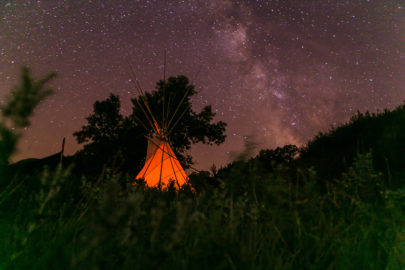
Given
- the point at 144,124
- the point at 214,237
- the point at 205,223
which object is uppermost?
the point at 144,124

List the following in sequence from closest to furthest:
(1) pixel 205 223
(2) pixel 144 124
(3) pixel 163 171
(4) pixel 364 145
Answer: (1) pixel 205 223 → (4) pixel 364 145 → (3) pixel 163 171 → (2) pixel 144 124

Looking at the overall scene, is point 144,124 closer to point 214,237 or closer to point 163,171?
point 163,171

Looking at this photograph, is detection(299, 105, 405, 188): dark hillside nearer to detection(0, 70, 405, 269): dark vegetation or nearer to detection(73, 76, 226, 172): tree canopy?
detection(0, 70, 405, 269): dark vegetation

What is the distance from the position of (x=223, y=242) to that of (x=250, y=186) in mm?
735

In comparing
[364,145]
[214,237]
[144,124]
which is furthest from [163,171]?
[144,124]

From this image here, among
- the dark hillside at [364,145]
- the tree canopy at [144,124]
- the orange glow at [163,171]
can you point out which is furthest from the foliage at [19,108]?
the tree canopy at [144,124]

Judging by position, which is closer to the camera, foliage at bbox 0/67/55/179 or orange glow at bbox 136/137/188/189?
foliage at bbox 0/67/55/179

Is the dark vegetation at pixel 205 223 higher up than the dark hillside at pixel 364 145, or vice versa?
the dark hillside at pixel 364 145

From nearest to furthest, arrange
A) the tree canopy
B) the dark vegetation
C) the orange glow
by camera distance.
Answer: the dark vegetation, the orange glow, the tree canopy

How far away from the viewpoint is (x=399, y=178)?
18.5 ft

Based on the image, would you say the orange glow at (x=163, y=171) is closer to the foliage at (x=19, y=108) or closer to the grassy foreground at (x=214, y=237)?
the grassy foreground at (x=214, y=237)

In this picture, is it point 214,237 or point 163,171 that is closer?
point 214,237

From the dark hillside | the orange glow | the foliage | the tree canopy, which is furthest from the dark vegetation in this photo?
the tree canopy

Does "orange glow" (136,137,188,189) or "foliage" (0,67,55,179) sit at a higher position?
"orange glow" (136,137,188,189)
